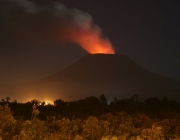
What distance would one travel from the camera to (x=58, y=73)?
124 meters

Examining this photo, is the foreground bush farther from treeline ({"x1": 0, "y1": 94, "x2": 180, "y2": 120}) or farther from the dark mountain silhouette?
the dark mountain silhouette

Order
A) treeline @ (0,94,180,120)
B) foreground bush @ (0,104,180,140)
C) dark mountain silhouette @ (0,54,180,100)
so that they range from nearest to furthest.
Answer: foreground bush @ (0,104,180,140) → treeline @ (0,94,180,120) → dark mountain silhouette @ (0,54,180,100)

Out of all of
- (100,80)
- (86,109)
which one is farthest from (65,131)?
(100,80)

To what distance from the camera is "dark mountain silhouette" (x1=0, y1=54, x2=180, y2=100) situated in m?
94.1

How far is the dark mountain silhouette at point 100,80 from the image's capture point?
94.1m

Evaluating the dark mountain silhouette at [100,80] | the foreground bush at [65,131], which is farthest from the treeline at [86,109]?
the dark mountain silhouette at [100,80]

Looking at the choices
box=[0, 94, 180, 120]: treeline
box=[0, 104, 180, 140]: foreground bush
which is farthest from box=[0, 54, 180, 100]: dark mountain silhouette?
box=[0, 104, 180, 140]: foreground bush

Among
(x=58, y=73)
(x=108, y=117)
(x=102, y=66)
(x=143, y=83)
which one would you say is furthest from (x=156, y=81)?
(x=108, y=117)

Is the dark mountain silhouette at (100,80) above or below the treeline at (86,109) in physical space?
above

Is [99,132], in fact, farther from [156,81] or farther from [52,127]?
[156,81]

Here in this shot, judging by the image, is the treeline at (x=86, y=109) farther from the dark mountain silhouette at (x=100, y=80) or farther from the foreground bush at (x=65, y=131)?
the dark mountain silhouette at (x=100, y=80)

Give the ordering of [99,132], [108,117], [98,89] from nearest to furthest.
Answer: [99,132] < [108,117] < [98,89]

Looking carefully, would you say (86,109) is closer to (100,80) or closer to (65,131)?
(65,131)

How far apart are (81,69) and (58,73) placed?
1066 cm
